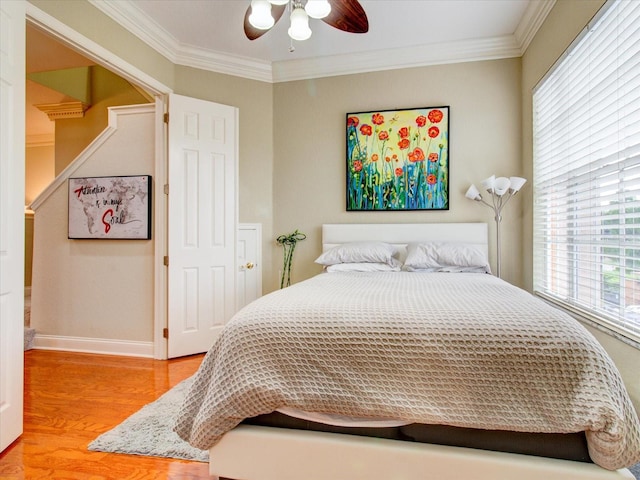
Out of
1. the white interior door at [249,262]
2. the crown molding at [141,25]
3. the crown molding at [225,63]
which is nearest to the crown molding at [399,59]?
the crown molding at [225,63]

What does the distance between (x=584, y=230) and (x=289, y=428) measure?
6.51 feet

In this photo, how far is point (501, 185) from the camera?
10.1ft

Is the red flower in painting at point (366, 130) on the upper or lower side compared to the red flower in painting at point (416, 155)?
upper

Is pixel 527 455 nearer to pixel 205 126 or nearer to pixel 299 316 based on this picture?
pixel 299 316

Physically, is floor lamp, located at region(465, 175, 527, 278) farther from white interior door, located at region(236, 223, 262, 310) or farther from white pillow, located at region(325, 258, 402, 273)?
white interior door, located at region(236, 223, 262, 310)

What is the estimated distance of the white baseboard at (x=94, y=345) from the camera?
3.23 m

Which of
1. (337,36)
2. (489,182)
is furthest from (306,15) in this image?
(489,182)

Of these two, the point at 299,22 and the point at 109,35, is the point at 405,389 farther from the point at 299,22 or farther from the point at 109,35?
the point at 109,35

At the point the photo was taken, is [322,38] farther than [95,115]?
No

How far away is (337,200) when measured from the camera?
366cm

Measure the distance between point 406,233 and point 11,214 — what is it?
2.81 m

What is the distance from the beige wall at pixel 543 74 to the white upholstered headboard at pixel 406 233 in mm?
362

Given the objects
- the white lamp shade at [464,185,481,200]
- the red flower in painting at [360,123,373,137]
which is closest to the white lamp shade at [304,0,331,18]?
the red flower in painting at [360,123,373,137]

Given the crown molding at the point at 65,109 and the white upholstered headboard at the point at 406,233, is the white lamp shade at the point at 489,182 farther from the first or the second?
the crown molding at the point at 65,109
